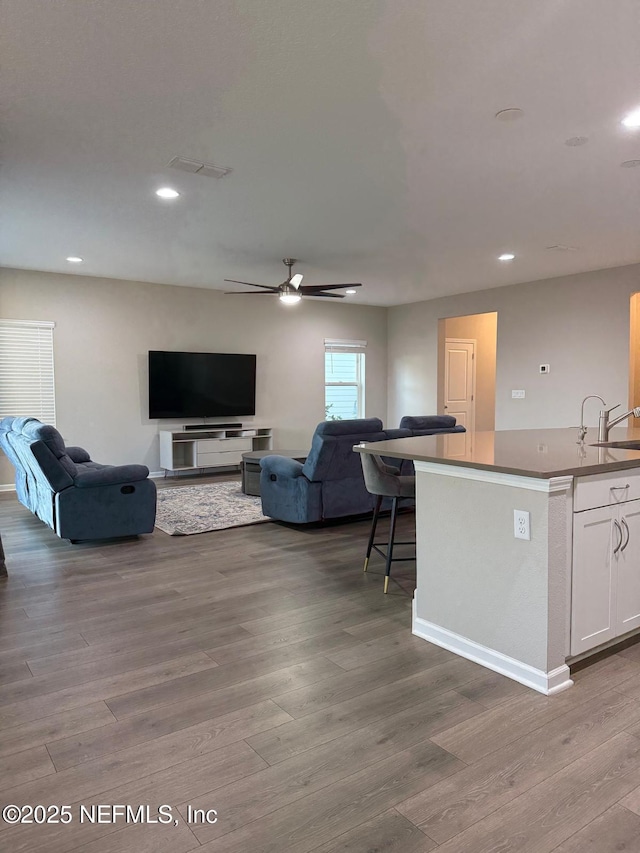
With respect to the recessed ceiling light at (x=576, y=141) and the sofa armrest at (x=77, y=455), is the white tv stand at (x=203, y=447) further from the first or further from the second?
the recessed ceiling light at (x=576, y=141)

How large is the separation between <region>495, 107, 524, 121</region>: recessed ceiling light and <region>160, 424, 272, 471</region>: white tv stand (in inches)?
225

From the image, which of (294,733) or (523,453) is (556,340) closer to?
(523,453)

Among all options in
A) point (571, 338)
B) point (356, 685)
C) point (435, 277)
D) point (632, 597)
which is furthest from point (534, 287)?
point (356, 685)

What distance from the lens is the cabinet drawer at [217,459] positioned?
8.07m

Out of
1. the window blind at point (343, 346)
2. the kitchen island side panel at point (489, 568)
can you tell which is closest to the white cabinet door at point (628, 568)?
the kitchen island side panel at point (489, 568)

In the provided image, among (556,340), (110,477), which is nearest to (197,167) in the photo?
(110,477)

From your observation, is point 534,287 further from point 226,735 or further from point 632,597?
point 226,735

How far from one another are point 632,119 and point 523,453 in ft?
6.25

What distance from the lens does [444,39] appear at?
2344mm

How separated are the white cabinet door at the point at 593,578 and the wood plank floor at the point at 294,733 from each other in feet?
0.56

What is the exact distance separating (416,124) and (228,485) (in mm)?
5240

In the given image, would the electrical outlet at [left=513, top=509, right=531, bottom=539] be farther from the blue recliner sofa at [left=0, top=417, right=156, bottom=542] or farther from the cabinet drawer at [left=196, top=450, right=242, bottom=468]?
the cabinet drawer at [left=196, top=450, right=242, bottom=468]

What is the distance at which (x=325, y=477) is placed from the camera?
16.3 feet

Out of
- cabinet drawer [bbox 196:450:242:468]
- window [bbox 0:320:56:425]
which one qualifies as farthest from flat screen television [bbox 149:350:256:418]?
window [bbox 0:320:56:425]
